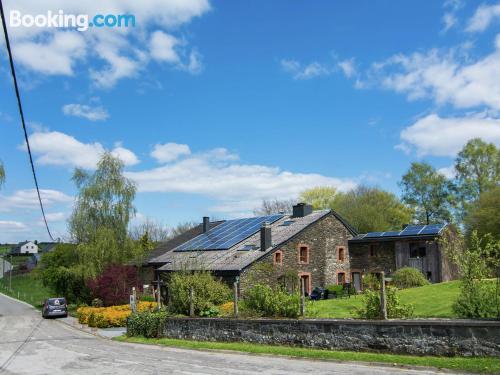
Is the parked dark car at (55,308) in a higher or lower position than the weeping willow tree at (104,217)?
lower

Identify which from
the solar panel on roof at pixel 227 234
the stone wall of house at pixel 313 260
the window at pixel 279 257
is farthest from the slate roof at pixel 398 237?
the window at pixel 279 257

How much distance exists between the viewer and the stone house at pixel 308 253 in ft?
109

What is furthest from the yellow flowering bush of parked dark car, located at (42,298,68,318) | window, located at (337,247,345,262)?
parked dark car, located at (42,298,68,318)

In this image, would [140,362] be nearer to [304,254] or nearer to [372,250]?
[304,254]

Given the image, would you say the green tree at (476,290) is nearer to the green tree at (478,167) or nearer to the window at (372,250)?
the window at (372,250)

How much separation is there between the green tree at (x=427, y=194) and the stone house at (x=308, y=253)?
2965 cm

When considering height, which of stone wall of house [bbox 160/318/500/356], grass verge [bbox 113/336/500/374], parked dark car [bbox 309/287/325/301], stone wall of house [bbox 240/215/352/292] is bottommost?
grass verge [bbox 113/336/500/374]

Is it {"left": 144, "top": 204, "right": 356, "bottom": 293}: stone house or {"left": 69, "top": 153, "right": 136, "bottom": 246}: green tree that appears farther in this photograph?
{"left": 69, "top": 153, "right": 136, "bottom": 246}: green tree

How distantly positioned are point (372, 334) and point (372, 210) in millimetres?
49540

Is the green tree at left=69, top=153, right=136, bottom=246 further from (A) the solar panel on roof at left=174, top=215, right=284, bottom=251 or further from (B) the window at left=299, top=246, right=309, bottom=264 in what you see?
(B) the window at left=299, top=246, right=309, bottom=264

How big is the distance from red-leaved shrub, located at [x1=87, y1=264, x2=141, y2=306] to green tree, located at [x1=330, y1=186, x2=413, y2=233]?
3278cm

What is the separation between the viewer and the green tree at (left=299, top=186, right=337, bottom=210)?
249ft

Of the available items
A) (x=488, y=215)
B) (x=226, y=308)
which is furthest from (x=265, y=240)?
(x=488, y=215)

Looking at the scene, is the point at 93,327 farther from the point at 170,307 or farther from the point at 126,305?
the point at 170,307
